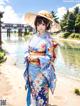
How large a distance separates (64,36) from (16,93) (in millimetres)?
70084

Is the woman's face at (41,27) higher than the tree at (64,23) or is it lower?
higher

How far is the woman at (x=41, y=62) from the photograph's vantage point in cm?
556

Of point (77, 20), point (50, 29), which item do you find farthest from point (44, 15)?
point (77, 20)

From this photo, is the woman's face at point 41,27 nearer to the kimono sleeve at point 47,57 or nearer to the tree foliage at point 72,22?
the kimono sleeve at point 47,57

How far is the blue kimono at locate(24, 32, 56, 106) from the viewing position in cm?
555

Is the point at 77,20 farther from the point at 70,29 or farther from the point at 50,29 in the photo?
the point at 50,29

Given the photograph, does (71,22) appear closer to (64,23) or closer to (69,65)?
(64,23)

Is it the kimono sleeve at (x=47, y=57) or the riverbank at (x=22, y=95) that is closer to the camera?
the kimono sleeve at (x=47, y=57)

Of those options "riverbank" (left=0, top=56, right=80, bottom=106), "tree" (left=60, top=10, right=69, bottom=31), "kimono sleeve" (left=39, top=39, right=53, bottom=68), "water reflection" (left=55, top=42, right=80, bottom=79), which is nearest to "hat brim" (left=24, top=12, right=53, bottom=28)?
"kimono sleeve" (left=39, top=39, right=53, bottom=68)

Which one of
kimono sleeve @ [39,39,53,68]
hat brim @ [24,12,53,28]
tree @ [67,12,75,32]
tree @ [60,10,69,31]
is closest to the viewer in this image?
kimono sleeve @ [39,39,53,68]

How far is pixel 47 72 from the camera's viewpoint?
18.2 feet

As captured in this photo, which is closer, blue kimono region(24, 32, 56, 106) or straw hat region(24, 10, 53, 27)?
blue kimono region(24, 32, 56, 106)

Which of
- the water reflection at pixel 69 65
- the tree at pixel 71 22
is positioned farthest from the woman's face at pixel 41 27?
the tree at pixel 71 22

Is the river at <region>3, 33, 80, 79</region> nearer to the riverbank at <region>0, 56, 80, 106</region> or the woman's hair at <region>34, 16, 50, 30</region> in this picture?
the woman's hair at <region>34, 16, 50, 30</region>
